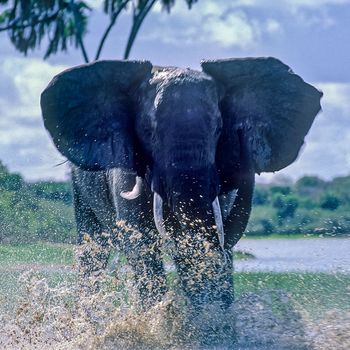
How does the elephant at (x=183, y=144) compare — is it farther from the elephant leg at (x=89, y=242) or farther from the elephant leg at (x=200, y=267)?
the elephant leg at (x=89, y=242)

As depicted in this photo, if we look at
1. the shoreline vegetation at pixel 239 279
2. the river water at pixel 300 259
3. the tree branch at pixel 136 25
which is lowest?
the river water at pixel 300 259

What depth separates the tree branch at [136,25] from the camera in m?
26.0

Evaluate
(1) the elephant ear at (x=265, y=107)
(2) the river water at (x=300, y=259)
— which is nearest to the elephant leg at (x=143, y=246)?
(1) the elephant ear at (x=265, y=107)

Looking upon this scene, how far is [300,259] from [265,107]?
1026cm

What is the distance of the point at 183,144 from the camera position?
329 inches

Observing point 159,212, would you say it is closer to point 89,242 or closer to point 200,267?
point 200,267

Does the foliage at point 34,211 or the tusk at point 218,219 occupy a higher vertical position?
the tusk at point 218,219

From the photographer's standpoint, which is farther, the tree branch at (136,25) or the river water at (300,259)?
the tree branch at (136,25)

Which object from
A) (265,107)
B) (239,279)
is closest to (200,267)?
(265,107)

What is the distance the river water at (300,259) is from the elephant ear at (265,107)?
12.7ft

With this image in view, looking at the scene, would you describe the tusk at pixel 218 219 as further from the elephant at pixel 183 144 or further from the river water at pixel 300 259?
the river water at pixel 300 259

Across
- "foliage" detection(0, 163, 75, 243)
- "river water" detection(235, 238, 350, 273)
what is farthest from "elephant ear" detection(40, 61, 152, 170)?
"river water" detection(235, 238, 350, 273)

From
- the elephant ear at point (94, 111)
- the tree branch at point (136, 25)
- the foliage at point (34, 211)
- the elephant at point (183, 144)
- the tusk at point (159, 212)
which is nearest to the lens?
the elephant at point (183, 144)

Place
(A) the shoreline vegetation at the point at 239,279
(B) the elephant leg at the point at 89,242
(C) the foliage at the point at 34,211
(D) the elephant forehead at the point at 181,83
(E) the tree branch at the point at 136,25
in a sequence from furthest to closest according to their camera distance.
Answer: (E) the tree branch at the point at 136,25
(C) the foliage at the point at 34,211
(A) the shoreline vegetation at the point at 239,279
(B) the elephant leg at the point at 89,242
(D) the elephant forehead at the point at 181,83
